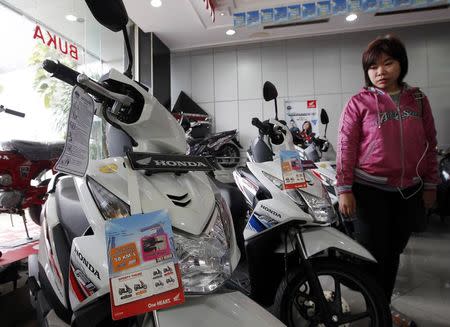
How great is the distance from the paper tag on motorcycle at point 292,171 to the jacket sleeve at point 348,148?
0.53 feet

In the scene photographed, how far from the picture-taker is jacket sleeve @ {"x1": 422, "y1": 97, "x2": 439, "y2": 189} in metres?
1.29

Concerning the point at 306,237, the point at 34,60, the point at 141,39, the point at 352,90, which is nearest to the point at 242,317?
the point at 306,237

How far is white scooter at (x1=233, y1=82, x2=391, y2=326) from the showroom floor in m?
0.33

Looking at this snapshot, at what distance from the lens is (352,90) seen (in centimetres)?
512

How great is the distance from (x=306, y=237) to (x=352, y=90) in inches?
183

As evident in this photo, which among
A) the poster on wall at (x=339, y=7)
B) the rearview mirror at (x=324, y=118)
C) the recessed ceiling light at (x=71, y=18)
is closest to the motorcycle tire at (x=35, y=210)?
the recessed ceiling light at (x=71, y=18)

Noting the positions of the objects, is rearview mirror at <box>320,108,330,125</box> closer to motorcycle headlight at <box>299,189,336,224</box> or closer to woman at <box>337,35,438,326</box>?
woman at <box>337,35,438,326</box>

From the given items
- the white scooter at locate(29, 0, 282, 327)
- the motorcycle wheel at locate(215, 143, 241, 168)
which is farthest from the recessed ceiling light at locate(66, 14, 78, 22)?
the white scooter at locate(29, 0, 282, 327)

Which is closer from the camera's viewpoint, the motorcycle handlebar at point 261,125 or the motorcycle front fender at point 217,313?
the motorcycle front fender at point 217,313

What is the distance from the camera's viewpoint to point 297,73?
5.25 m

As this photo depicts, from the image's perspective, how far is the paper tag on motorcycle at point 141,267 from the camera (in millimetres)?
493

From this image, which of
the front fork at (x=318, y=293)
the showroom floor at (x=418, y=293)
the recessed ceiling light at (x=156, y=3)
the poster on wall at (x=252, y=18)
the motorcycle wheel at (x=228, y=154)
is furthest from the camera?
the motorcycle wheel at (x=228, y=154)

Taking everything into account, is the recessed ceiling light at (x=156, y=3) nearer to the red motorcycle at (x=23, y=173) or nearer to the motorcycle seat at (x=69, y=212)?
the red motorcycle at (x=23, y=173)

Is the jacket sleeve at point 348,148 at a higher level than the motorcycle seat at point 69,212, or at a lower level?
higher
